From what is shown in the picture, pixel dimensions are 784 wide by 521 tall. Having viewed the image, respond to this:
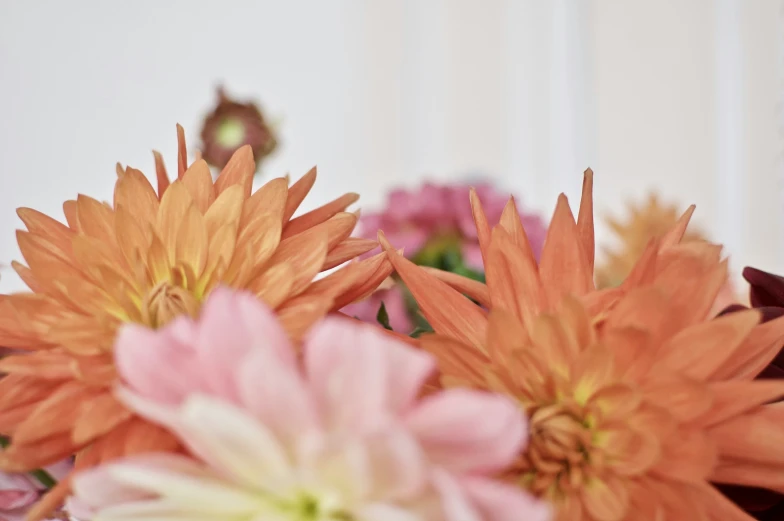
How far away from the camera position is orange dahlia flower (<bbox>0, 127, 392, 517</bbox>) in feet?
0.39

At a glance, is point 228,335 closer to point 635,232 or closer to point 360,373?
point 360,373

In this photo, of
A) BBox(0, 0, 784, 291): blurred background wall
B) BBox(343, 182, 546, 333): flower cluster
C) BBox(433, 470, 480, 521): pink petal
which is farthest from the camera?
BBox(0, 0, 784, 291): blurred background wall

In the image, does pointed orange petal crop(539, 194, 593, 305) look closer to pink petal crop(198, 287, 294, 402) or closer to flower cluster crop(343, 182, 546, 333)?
pink petal crop(198, 287, 294, 402)

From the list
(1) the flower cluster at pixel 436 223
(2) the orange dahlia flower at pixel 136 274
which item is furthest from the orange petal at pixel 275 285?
(1) the flower cluster at pixel 436 223

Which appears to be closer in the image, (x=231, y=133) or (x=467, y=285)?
(x=467, y=285)

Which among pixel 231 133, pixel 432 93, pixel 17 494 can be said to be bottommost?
pixel 17 494

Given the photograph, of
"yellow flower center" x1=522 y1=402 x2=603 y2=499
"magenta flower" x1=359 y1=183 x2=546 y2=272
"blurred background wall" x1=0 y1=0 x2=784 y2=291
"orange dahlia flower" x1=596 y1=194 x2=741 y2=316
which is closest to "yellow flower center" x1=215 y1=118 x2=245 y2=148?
"magenta flower" x1=359 y1=183 x2=546 y2=272

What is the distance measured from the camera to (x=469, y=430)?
82 mm

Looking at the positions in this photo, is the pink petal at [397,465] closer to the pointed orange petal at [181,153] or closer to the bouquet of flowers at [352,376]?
the bouquet of flowers at [352,376]

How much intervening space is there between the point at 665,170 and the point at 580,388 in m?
1.38

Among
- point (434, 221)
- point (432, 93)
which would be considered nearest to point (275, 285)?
point (434, 221)

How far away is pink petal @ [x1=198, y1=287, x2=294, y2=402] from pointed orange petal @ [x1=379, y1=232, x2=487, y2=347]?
0.05 metres

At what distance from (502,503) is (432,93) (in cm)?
152

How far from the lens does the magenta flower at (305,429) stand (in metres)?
0.08
